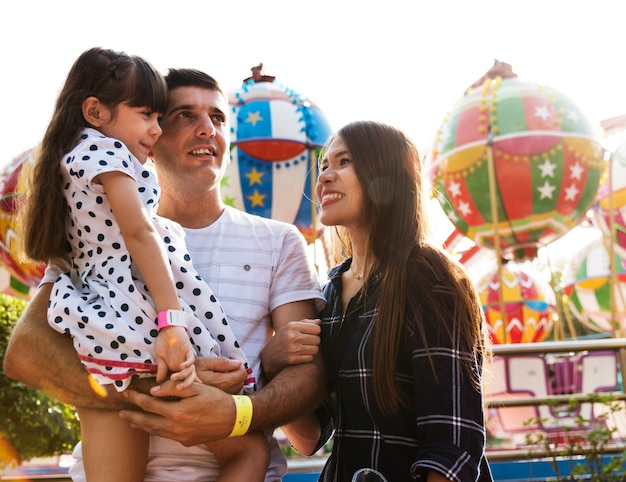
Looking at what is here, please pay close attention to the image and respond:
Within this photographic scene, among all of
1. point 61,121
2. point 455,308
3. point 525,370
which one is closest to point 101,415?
point 61,121

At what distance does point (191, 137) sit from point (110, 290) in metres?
0.80

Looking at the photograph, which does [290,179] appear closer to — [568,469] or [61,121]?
[568,469]

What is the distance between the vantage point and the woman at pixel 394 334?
202 centimetres

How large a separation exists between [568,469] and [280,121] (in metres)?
6.80

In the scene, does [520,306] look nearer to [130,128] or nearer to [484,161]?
[484,161]

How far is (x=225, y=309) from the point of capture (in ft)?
7.89

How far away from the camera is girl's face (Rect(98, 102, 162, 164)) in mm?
2289

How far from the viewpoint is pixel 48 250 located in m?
2.23

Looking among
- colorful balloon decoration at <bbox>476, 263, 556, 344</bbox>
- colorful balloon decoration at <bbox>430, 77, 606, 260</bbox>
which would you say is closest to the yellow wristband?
colorful balloon decoration at <bbox>430, 77, 606, 260</bbox>

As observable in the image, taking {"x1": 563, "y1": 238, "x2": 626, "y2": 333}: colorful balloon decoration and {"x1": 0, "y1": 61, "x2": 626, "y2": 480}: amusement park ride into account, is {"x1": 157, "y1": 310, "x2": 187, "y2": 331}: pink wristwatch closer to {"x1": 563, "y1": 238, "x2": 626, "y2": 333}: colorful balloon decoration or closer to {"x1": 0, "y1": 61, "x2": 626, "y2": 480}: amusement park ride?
{"x1": 0, "y1": 61, "x2": 626, "y2": 480}: amusement park ride

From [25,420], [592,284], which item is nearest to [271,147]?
[25,420]

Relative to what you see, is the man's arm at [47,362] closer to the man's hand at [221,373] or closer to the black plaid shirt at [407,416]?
the man's hand at [221,373]

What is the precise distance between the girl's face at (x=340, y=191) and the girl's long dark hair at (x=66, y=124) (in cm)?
63

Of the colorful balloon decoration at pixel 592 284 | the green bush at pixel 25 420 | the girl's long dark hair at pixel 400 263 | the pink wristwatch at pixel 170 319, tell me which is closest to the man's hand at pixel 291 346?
the girl's long dark hair at pixel 400 263
